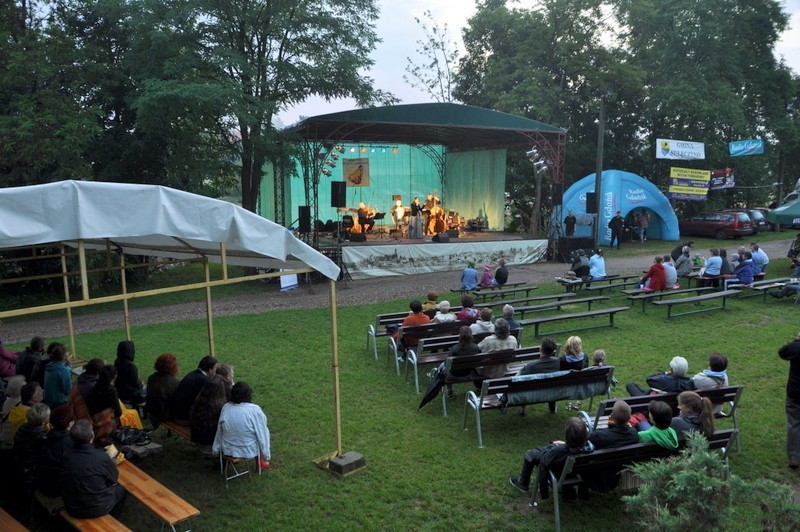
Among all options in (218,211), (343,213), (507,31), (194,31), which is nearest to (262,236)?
(218,211)

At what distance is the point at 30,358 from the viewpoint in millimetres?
6633

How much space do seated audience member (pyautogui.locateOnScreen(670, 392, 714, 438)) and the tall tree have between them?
12928 millimetres

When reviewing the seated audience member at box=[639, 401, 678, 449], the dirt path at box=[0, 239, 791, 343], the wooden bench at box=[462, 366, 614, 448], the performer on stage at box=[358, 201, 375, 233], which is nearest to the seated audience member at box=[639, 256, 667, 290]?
the dirt path at box=[0, 239, 791, 343]

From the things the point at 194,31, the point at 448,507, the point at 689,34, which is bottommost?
the point at 448,507

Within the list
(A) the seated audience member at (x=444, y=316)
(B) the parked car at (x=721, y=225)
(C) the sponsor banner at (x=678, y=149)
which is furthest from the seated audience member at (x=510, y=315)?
(B) the parked car at (x=721, y=225)

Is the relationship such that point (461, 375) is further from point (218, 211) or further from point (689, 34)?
point (689, 34)

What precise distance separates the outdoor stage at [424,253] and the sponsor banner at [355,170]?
301 centimetres

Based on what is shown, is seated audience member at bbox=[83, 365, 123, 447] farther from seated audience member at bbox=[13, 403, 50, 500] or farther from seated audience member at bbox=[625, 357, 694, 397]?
seated audience member at bbox=[625, 357, 694, 397]

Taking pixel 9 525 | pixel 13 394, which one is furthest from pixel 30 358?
pixel 9 525

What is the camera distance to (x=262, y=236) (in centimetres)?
508

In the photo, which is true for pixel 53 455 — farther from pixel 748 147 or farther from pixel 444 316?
pixel 748 147

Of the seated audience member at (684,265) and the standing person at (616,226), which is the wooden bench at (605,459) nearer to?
the seated audience member at (684,265)

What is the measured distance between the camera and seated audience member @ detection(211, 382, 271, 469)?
16.6 ft

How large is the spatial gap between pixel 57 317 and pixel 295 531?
1171cm
